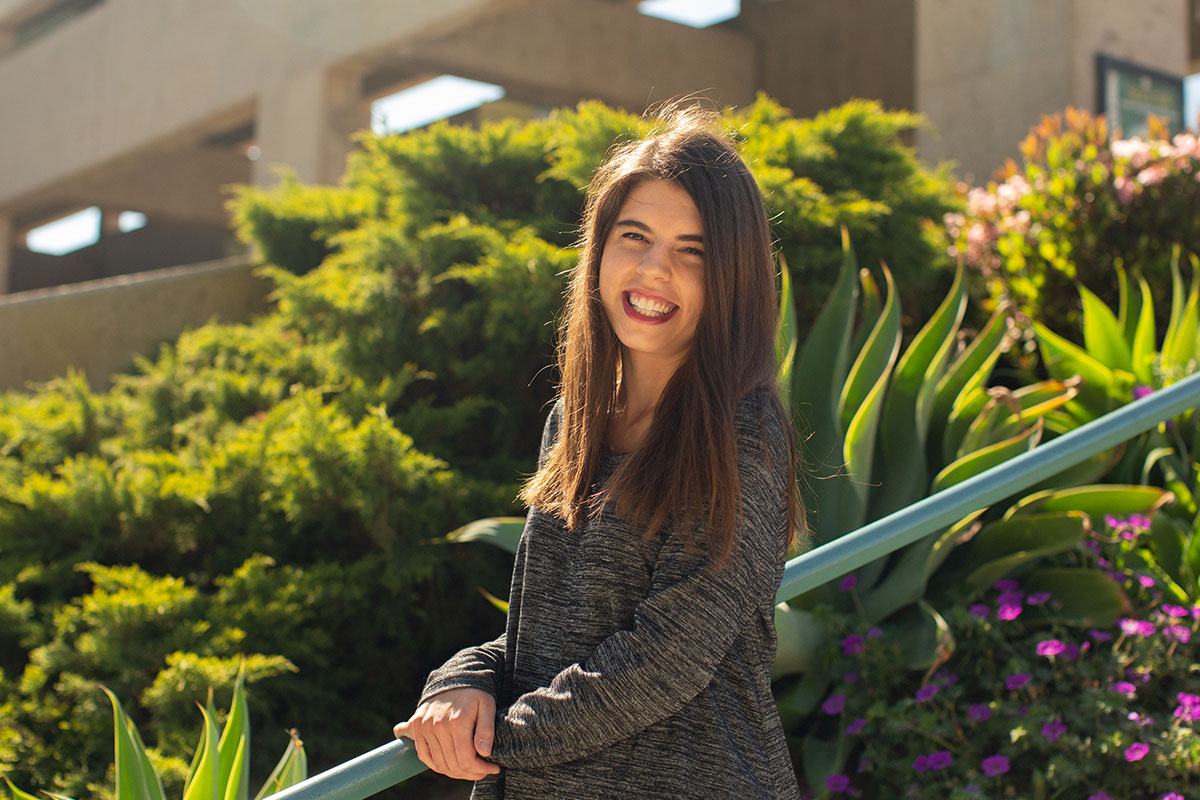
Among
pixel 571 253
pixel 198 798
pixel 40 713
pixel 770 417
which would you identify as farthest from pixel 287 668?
pixel 770 417

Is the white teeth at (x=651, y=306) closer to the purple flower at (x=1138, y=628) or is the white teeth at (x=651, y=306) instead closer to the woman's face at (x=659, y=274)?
the woman's face at (x=659, y=274)

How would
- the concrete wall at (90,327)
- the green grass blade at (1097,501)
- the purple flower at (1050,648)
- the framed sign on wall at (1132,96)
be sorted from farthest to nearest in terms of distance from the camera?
the concrete wall at (90,327)
the framed sign on wall at (1132,96)
the green grass blade at (1097,501)
the purple flower at (1050,648)

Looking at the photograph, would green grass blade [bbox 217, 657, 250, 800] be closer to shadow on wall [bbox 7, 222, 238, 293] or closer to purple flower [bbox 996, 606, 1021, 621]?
purple flower [bbox 996, 606, 1021, 621]

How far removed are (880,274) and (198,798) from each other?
11.9 ft

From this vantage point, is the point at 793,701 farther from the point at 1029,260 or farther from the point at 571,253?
the point at 1029,260

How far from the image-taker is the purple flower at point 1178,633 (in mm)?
2725

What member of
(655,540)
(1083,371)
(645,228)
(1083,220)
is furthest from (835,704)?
(1083,220)

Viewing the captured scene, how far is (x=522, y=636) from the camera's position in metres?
1.55

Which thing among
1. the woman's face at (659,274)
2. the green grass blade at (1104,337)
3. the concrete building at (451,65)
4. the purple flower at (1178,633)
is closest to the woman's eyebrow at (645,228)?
the woman's face at (659,274)

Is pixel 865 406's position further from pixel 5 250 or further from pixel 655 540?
pixel 5 250

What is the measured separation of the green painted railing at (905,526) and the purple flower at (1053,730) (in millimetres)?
761

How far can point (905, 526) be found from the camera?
6.23 ft

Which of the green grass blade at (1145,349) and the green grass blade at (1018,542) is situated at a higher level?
the green grass blade at (1145,349)

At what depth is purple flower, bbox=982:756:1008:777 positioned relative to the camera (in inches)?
99.8
